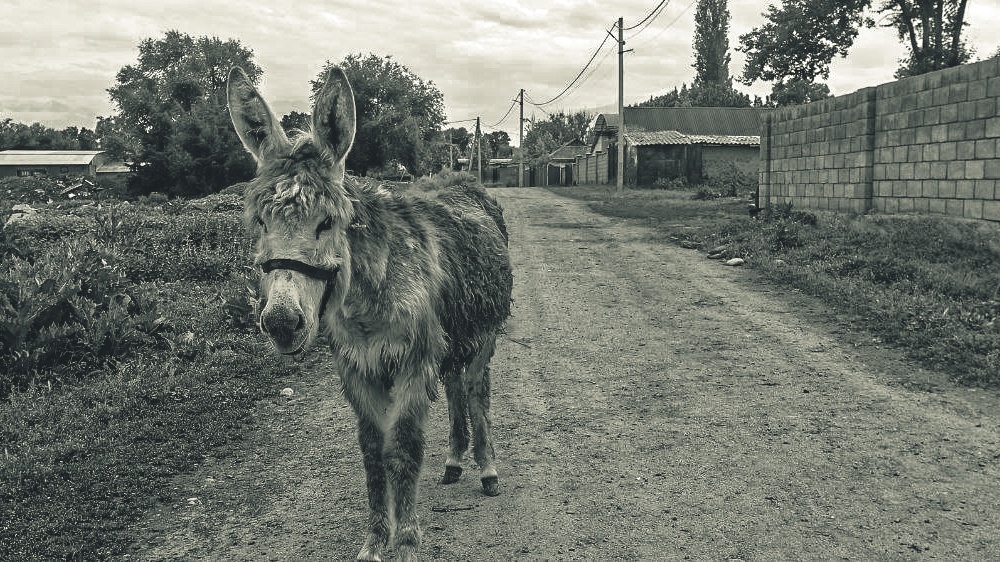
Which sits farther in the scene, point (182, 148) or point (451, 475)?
point (182, 148)

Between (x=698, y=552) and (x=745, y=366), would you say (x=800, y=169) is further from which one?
(x=698, y=552)

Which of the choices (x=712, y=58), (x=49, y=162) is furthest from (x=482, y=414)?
(x=49, y=162)

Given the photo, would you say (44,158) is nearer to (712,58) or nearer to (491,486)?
(712,58)

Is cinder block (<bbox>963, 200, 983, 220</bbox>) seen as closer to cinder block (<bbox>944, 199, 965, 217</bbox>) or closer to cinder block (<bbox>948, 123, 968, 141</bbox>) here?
cinder block (<bbox>944, 199, 965, 217</bbox>)

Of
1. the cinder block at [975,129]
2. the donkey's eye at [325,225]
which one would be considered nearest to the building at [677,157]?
the cinder block at [975,129]

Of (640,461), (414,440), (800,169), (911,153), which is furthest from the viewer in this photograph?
(800,169)

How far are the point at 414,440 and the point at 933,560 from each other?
8.66 feet

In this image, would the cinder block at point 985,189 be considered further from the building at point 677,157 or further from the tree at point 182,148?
the tree at point 182,148

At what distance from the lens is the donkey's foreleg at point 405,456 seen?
3.34 meters

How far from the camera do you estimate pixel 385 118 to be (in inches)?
1854

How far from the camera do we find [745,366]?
23.0 feet

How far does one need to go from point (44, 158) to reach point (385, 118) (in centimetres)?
5389

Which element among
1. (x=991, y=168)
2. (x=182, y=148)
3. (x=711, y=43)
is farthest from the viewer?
(x=711, y=43)

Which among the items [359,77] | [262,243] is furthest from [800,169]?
[359,77]
